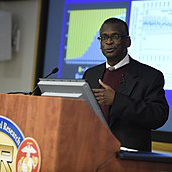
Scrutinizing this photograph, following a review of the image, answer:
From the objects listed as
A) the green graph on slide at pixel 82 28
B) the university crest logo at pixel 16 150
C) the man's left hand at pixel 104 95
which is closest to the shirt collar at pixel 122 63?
the man's left hand at pixel 104 95

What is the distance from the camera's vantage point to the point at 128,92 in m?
2.18

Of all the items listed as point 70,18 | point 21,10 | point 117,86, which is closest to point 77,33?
point 70,18

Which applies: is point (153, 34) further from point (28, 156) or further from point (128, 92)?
point (28, 156)

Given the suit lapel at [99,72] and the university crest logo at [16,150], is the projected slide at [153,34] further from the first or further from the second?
the university crest logo at [16,150]

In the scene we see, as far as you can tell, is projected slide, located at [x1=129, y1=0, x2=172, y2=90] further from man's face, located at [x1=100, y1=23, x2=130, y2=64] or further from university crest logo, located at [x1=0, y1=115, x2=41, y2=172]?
university crest logo, located at [x1=0, y1=115, x2=41, y2=172]

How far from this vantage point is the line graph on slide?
3.46 m

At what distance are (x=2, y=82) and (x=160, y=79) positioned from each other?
89.5 inches

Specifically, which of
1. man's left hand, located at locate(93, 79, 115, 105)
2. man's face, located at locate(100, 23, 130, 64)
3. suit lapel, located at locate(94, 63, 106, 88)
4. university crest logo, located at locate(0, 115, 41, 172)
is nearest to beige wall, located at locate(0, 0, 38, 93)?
suit lapel, located at locate(94, 63, 106, 88)

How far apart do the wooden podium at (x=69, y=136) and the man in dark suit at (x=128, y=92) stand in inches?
16.9

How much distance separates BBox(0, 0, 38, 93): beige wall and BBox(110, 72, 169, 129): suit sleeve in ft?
6.20

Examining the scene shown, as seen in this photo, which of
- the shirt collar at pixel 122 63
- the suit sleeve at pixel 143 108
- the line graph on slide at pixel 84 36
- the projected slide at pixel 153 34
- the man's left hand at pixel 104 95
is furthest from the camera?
the line graph on slide at pixel 84 36

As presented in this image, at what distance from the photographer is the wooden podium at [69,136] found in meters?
1.40

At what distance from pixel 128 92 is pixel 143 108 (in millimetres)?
207

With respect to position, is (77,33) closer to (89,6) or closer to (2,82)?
(89,6)
